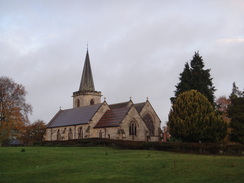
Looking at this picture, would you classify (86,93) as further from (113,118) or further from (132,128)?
(132,128)

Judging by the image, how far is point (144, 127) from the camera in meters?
62.6

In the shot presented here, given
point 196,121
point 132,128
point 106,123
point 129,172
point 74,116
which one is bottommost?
point 129,172

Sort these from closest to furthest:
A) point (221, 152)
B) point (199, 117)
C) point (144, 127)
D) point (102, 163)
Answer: point (102, 163) → point (221, 152) → point (199, 117) → point (144, 127)

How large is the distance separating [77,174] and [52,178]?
1523mm

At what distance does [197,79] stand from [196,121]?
41.3ft

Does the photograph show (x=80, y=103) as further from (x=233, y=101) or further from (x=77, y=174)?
(x=77, y=174)

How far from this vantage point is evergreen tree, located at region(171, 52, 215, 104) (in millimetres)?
56844

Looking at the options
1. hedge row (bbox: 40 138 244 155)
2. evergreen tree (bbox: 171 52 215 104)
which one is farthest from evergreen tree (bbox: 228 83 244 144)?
hedge row (bbox: 40 138 244 155)

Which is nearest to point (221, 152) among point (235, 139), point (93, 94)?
point (235, 139)

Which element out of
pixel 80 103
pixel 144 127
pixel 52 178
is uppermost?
pixel 80 103

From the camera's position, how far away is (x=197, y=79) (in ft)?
188

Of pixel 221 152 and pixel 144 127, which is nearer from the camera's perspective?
pixel 221 152

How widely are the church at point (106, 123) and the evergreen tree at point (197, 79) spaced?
10117mm

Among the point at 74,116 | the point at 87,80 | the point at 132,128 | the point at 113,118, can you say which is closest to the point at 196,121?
the point at 132,128
